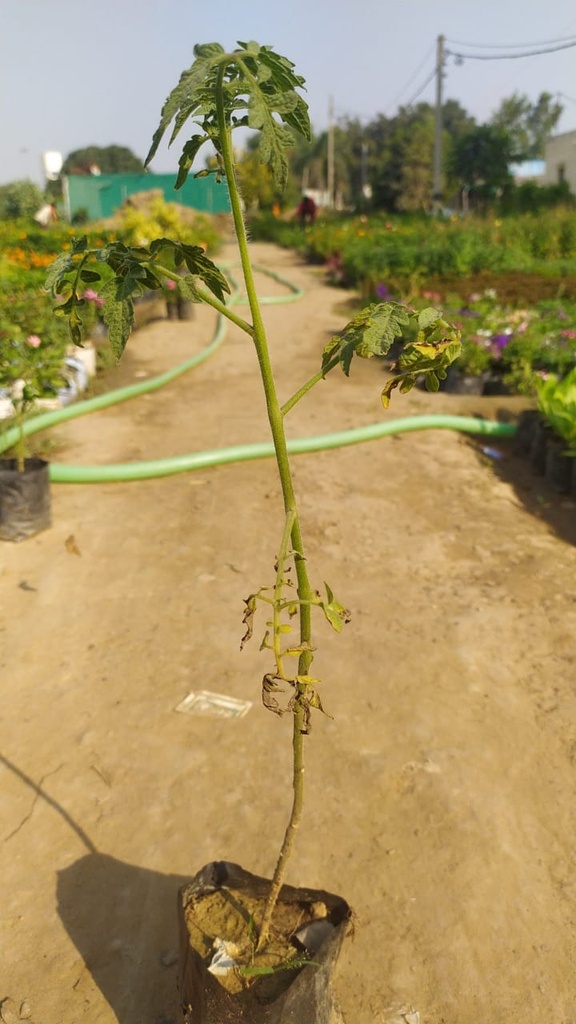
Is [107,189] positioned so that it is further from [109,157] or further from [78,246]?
[109,157]

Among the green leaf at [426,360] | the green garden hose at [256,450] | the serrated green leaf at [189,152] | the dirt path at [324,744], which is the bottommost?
the dirt path at [324,744]

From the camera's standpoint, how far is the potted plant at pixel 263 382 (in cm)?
116

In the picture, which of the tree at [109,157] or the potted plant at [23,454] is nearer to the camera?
the potted plant at [23,454]

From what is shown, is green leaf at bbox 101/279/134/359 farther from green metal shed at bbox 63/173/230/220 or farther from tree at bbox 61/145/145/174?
tree at bbox 61/145/145/174

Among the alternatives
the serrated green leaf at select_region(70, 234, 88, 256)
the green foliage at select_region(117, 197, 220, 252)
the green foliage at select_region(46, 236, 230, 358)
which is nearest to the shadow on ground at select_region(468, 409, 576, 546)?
the green foliage at select_region(46, 236, 230, 358)

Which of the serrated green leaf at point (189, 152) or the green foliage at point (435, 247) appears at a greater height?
the serrated green leaf at point (189, 152)

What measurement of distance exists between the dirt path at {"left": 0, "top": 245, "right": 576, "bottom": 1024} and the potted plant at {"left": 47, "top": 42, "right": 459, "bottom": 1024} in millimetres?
362

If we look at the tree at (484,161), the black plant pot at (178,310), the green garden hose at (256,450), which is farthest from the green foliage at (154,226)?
the tree at (484,161)

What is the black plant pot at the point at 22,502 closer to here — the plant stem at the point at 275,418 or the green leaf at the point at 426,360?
the plant stem at the point at 275,418

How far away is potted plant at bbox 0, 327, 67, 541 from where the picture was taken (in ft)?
14.0

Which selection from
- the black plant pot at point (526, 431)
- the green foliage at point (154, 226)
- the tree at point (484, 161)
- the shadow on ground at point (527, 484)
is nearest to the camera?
the shadow on ground at point (527, 484)

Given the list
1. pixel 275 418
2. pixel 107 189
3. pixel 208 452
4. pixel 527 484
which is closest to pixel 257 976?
pixel 275 418

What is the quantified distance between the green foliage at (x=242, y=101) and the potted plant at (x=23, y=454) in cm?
327

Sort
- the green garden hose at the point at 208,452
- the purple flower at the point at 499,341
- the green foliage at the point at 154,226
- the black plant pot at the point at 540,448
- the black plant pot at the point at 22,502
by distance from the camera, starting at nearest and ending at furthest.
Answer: the black plant pot at the point at 22,502 < the green garden hose at the point at 208,452 < the black plant pot at the point at 540,448 < the purple flower at the point at 499,341 < the green foliage at the point at 154,226
